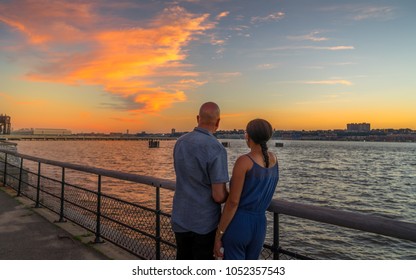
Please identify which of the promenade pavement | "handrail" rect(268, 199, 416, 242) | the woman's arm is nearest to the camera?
"handrail" rect(268, 199, 416, 242)

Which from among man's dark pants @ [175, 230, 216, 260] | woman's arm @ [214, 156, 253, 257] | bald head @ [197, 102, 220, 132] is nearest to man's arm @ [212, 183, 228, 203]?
woman's arm @ [214, 156, 253, 257]

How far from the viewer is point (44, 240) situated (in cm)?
575

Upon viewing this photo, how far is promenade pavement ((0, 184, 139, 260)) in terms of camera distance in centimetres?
511

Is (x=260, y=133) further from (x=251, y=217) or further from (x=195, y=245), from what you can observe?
(x=195, y=245)

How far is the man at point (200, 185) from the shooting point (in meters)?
2.73

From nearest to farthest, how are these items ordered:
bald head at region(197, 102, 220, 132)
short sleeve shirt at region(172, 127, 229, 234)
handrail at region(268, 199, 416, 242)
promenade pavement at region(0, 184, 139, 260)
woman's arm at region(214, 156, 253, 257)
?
1. handrail at region(268, 199, 416, 242)
2. woman's arm at region(214, 156, 253, 257)
3. short sleeve shirt at region(172, 127, 229, 234)
4. bald head at region(197, 102, 220, 132)
5. promenade pavement at region(0, 184, 139, 260)

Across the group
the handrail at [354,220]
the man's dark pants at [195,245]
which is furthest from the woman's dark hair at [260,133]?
the man's dark pants at [195,245]

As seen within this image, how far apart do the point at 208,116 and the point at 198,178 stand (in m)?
0.49

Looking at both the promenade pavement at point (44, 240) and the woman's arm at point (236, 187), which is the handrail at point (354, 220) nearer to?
the woman's arm at point (236, 187)

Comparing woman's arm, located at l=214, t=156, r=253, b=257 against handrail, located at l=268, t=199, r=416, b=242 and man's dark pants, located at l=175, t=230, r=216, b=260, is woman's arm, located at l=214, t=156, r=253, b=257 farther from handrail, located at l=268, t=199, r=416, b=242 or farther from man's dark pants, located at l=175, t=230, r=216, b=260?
handrail, located at l=268, t=199, r=416, b=242

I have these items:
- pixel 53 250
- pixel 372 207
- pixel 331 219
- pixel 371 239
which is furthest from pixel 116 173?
pixel 372 207

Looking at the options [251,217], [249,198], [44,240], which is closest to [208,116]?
[249,198]

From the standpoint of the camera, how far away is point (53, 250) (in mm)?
Answer: 5297
